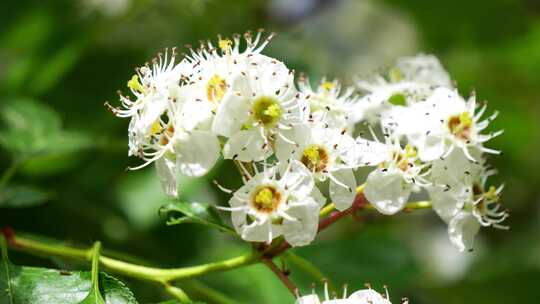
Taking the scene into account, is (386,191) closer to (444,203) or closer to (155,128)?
(444,203)

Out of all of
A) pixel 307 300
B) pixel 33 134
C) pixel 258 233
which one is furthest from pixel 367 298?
pixel 33 134

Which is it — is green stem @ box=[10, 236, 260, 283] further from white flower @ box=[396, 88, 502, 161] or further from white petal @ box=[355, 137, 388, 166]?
white flower @ box=[396, 88, 502, 161]

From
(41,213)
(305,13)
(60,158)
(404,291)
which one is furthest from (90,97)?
(305,13)

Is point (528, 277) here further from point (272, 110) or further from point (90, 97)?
point (272, 110)

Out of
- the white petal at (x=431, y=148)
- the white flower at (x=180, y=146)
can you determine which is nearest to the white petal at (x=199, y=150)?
the white flower at (x=180, y=146)

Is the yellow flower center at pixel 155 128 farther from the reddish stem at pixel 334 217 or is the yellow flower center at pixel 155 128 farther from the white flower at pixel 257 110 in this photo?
the reddish stem at pixel 334 217

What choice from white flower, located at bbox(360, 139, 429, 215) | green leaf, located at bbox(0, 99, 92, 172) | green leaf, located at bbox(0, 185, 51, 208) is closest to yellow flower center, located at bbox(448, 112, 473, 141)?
white flower, located at bbox(360, 139, 429, 215)
